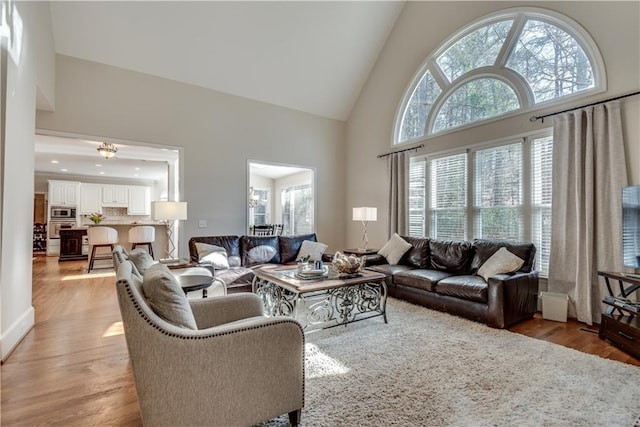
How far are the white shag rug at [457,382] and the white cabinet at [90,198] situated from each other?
1090cm

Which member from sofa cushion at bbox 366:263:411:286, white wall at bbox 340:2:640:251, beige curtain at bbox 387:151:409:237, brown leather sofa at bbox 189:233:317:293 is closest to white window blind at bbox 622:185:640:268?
white wall at bbox 340:2:640:251

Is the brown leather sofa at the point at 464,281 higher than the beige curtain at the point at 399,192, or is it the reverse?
the beige curtain at the point at 399,192

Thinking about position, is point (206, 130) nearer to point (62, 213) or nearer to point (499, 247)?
point (499, 247)

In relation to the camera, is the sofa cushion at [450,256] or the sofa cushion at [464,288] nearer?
the sofa cushion at [464,288]

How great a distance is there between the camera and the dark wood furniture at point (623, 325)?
2506 mm

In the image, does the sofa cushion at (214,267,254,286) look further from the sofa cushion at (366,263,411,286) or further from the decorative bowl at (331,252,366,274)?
the sofa cushion at (366,263,411,286)

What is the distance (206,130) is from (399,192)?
145 inches

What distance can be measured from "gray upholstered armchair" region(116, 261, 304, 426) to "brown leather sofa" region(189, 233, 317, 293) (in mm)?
2365

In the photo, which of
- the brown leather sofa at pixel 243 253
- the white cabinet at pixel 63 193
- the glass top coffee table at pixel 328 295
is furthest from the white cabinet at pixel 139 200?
the glass top coffee table at pixel 328 295

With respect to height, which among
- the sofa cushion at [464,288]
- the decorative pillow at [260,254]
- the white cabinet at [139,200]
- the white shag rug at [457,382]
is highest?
the white cabinet at [139,200]

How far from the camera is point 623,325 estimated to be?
8.63 ft

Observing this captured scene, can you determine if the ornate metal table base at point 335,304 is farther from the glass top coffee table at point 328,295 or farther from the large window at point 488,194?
the large window at point 488,194

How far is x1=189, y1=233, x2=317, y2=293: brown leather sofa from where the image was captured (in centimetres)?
406

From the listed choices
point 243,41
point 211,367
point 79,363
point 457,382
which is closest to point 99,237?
point 79,363
